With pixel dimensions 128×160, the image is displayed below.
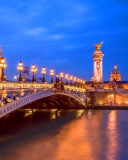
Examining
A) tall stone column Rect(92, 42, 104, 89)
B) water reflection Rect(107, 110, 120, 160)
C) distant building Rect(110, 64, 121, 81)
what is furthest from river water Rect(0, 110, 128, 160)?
distant building Rect(110, 64, 121, 81)

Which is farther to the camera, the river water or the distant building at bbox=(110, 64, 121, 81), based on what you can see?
the distant building at bbox=(110, 64, 121, 81)

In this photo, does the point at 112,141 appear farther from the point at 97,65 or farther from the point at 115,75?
the point at 115,75

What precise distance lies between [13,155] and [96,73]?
54540 mm

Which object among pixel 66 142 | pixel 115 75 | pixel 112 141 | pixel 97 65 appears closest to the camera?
pixel 66 142

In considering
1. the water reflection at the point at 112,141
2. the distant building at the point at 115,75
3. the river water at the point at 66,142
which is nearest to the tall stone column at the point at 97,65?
the water reflection at the point at 112,141

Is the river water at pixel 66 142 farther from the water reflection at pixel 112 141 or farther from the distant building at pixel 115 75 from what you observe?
the distant building at pixel 115 75

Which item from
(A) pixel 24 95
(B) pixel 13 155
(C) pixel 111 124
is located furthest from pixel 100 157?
(C) pixel 111 124

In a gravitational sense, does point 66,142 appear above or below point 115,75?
below

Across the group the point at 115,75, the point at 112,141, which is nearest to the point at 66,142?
the point at 112,141

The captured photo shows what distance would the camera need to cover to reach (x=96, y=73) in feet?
247

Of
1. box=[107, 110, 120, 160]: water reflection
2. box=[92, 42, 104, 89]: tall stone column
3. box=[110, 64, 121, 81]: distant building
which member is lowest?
box=[107, 110, 120, 160]: water reflection

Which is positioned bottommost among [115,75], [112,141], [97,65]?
[112,141]

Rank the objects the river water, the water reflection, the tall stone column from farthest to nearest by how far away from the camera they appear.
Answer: the tall stone column < the water reflection < the river water

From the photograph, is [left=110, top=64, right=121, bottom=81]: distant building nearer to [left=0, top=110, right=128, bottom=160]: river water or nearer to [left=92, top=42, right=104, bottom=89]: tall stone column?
[left=92, top=42, right=104, bottom=89]: tall stone column
